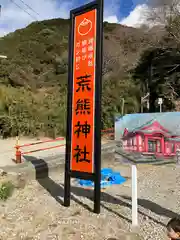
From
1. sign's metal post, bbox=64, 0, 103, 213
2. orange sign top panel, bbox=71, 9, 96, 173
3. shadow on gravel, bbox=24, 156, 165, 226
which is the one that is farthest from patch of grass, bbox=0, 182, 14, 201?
orange sign top panel, bbox=71, 9, 96, 173

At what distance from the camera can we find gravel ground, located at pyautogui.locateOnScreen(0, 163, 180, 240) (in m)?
4.62

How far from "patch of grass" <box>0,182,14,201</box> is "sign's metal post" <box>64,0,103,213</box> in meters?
1.37

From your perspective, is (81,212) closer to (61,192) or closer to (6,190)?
(61,192)

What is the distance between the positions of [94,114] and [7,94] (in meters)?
12.0

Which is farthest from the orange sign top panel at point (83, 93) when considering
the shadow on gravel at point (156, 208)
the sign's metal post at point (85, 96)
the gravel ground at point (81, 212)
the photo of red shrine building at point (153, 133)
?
the photo of red shrine building at point (153, 133)

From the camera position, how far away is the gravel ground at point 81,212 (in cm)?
462

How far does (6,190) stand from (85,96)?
108 inches

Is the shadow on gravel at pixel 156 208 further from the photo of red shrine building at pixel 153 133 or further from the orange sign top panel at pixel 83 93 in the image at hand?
the photo of red shrine building at pixel 153 133

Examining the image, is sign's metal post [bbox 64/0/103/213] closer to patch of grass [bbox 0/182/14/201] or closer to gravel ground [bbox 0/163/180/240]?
gravel ground [bbox 0/163/180/240]

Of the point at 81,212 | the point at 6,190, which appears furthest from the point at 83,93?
the point at 6,190

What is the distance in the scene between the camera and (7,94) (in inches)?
644

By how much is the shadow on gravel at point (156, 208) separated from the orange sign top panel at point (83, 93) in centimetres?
147

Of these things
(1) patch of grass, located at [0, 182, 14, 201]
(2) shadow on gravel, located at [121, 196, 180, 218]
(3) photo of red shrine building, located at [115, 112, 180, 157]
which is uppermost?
(3) photo of red shrine building, located at [115, 112, 180, 157]

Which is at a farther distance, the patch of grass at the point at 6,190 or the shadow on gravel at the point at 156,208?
the patch of grass at the point at 6,190
